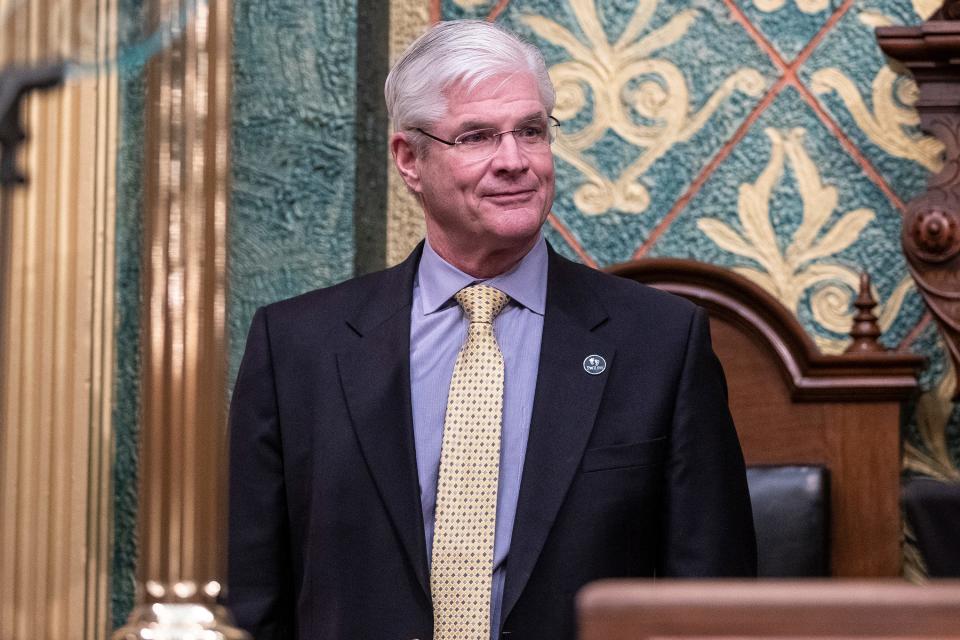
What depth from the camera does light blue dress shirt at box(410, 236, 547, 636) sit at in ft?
6.44

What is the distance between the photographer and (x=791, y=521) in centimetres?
264

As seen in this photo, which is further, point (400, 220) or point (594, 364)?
point (400, 220)

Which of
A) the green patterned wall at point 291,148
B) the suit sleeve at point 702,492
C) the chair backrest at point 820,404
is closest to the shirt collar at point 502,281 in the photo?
the suit sleeve at point 702,492

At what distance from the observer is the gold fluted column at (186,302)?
3.52 ft

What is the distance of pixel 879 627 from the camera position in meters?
0.80

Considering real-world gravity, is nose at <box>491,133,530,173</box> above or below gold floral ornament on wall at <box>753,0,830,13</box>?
below

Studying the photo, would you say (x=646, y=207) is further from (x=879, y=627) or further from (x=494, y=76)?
(x=879, y=627)

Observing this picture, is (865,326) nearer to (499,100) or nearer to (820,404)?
(820,404)

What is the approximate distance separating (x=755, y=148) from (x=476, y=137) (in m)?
1.05

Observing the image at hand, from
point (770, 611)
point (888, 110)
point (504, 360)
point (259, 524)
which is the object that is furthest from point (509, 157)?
point (770, 611)

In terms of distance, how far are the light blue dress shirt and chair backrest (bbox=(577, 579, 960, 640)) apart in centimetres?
112

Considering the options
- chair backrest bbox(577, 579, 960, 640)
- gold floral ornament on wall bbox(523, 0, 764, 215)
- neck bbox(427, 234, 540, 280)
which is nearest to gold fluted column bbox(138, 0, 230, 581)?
chair backrest bbox(577, 579, 960, 640)

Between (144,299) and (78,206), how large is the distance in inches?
3.5

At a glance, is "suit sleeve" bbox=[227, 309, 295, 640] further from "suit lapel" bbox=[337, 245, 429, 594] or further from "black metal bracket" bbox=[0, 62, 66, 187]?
"black metal bracket" bbox=[0, 62, 66, 187]
